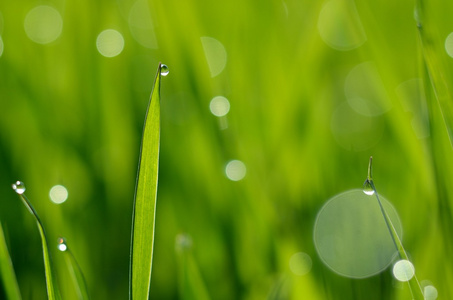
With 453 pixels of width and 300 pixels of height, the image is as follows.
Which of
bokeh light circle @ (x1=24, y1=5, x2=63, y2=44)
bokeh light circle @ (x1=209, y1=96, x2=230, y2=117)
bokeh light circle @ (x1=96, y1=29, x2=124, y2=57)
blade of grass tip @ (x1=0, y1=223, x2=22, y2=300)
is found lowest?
blade of grass tip @ (x1=0, y1=223, x2=22, y2=300)

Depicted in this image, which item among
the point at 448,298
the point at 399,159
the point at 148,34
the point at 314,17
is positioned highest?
the point at 148,34

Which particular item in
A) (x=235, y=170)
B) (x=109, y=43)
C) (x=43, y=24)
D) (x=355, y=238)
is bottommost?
(x=355, y=238)

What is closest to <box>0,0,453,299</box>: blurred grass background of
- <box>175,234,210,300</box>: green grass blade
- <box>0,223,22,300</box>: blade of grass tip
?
<box>175,234,210,300</box>: green grass blade

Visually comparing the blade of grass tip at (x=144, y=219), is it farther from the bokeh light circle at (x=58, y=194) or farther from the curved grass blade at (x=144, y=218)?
the bokeh light circle at (x=58, y=194)

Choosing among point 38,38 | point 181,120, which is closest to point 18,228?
point 181,120

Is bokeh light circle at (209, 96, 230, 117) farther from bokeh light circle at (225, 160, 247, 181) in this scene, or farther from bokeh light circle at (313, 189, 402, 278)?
bokeh light circle at (313, 189, 402, 278)

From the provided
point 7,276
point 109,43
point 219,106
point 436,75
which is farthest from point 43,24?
point 436,75

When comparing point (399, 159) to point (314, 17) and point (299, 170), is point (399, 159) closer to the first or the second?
point (299, 170)

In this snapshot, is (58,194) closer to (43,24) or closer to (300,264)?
(300,264)
